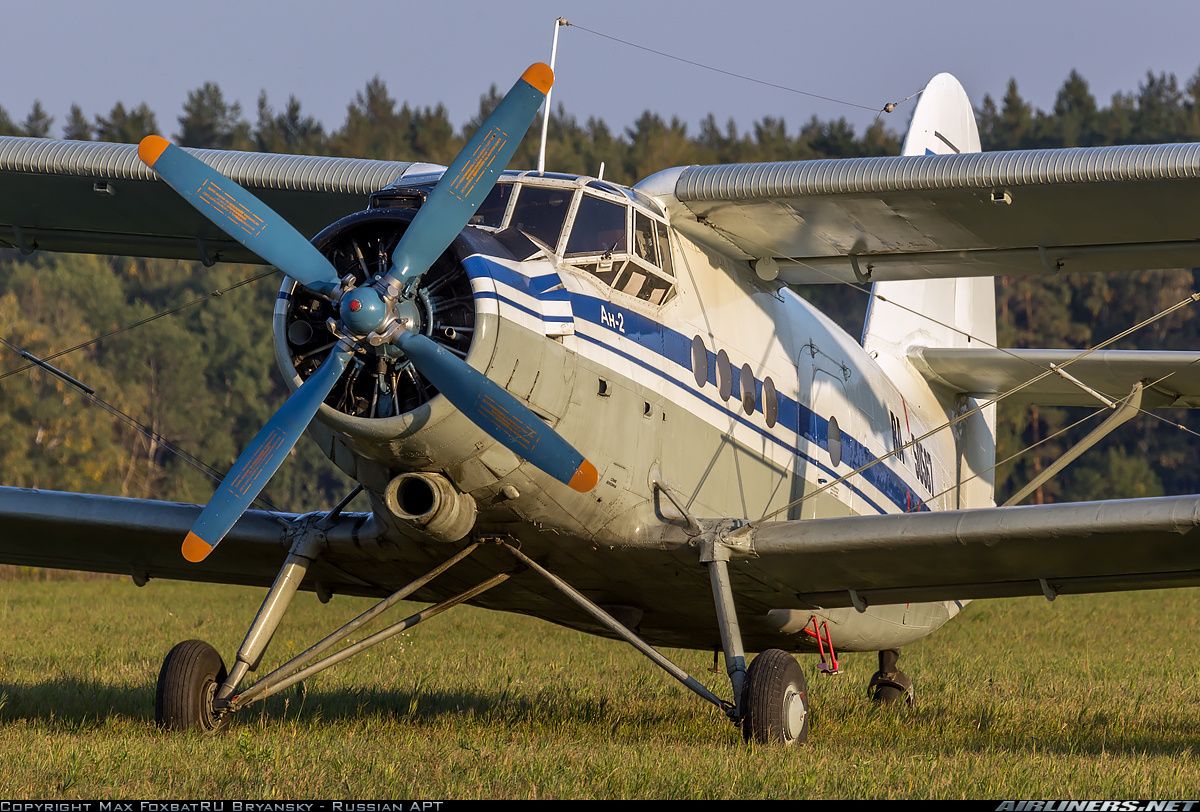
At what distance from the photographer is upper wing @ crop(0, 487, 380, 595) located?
1106cm

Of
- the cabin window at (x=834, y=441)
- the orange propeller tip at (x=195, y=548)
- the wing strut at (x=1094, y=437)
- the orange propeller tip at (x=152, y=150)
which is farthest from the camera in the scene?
the cabin window at (x=834, y=441)

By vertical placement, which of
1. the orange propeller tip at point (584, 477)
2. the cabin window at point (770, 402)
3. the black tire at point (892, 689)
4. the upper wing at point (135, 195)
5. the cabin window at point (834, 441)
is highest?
the upper wing at point (135, 195)

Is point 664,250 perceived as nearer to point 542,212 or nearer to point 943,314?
point 542,212

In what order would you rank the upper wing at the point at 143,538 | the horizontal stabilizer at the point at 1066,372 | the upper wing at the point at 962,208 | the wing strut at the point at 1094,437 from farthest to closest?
the horizontal stabilizer at the point at 1066,372 → the wing strut at the point at 1094,437 → the upper wing at the point at 143,538 → the upper wing at the point at 962,208

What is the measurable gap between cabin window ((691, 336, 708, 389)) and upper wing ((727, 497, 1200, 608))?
1.06 metres

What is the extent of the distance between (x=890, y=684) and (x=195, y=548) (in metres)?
7.26

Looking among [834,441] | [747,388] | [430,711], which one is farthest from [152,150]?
[834,441]

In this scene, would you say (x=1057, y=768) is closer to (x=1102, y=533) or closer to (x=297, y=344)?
(x=1102, y=533)

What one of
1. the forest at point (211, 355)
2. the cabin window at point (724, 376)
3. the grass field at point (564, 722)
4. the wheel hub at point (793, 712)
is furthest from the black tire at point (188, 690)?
the forest at point (211, 355)

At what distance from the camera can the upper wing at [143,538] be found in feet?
36.3

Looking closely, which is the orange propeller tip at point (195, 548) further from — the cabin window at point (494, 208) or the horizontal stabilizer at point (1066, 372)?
the horizontal stabilizer at point (1066, 372)

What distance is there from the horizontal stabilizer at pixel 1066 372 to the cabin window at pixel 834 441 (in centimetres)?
167

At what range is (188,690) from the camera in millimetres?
9578

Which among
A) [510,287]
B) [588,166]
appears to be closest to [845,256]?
[510,287]
